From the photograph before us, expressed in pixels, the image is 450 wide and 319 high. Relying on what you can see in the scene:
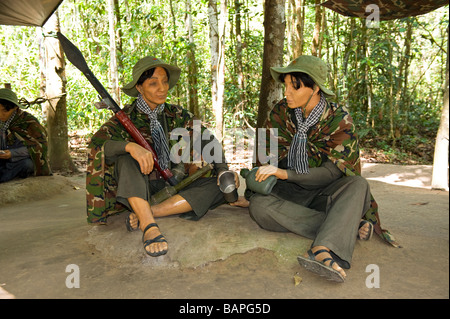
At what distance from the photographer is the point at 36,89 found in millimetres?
10570

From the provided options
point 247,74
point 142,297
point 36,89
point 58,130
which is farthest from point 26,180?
point 247,74

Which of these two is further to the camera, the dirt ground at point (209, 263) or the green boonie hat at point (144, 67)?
the green boonie hat at point (144, 67)

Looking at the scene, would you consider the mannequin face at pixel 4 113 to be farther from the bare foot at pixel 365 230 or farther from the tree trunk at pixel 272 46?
the bare foot at pixel 365 230

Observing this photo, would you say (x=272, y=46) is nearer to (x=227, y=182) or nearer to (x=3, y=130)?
(x=227, y=182)

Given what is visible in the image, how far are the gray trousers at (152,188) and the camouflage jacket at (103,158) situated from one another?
0.47 feet

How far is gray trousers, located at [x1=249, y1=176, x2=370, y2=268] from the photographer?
236 cm

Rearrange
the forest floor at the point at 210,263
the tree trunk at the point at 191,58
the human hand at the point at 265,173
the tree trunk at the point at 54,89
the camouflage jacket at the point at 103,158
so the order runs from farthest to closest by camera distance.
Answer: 1. the tree trunk at the point at 191,58
2. the tree trunk at the point at 54,89
3. the camouflage jacket at the point at 103,158
4. the human hand at the point at 265,173
5. the forest floor at the point at 210,263

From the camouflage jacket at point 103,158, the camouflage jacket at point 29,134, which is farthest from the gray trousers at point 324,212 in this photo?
the camouflage jacket at point 29,134

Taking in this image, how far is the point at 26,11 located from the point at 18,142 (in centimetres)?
173

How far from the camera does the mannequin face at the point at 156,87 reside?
313 centimetres

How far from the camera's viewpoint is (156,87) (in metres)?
3.14

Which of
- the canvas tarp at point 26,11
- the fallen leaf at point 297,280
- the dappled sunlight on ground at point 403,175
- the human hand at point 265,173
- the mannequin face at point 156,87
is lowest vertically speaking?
the fallen leaf at point 297,280

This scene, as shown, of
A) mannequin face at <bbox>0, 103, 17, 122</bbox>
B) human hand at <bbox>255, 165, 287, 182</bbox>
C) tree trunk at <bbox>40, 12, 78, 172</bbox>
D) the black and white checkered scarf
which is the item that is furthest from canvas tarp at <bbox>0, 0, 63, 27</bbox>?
human hand at <bbox>255, 165, 287, 182</bbox>

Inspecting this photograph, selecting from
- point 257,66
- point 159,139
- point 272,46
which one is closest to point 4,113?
point 159,139
